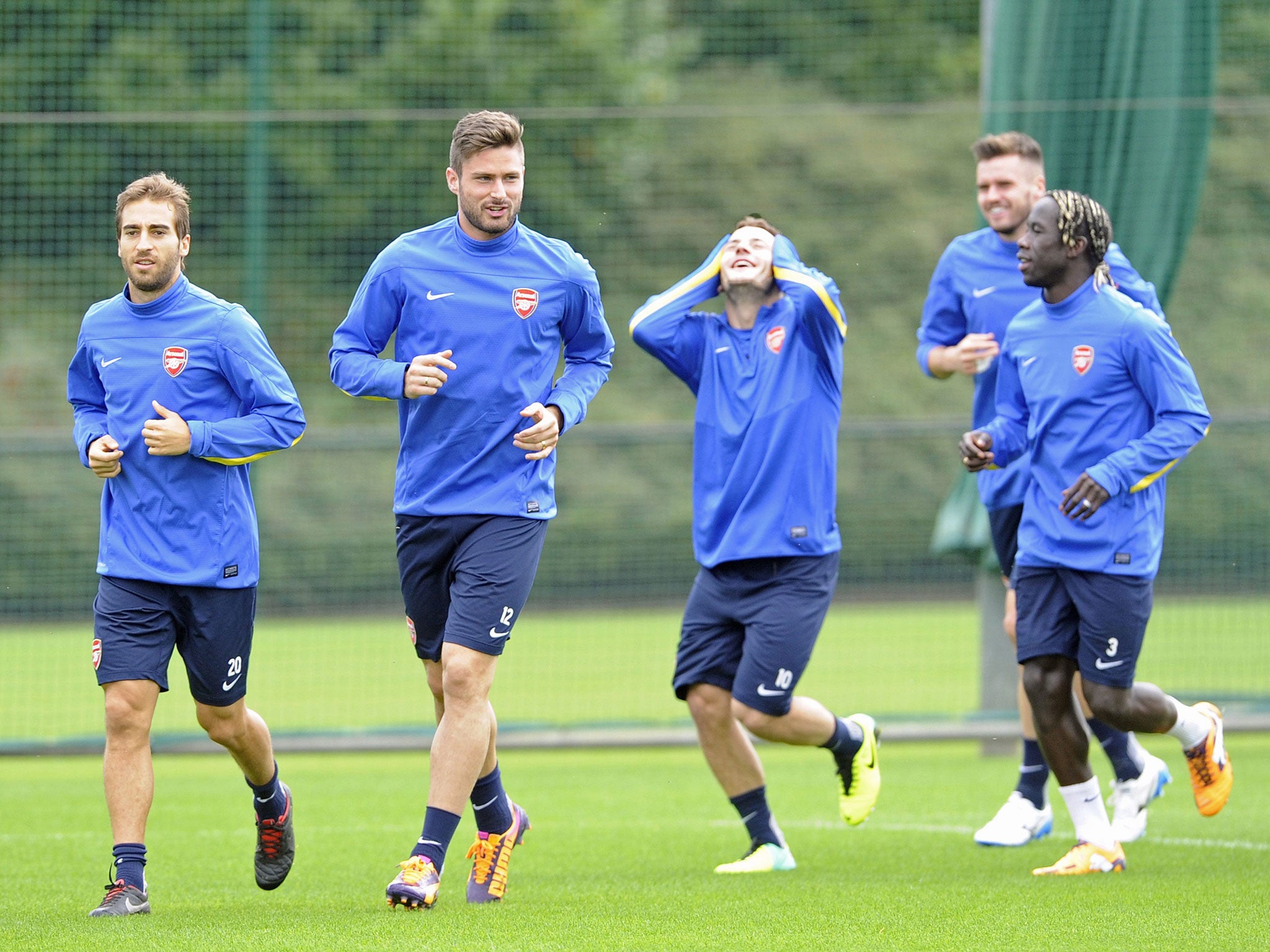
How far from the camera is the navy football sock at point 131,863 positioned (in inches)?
204

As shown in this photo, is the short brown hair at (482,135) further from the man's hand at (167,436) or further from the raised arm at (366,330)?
the man's hand at (167,436)

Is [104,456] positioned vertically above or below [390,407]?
above

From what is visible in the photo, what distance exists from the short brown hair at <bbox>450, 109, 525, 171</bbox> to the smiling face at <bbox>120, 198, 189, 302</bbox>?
36.7 inches

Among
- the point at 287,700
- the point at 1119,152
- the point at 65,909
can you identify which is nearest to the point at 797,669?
the point at 65,909

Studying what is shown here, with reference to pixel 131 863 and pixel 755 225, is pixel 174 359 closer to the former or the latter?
pixel 131 863

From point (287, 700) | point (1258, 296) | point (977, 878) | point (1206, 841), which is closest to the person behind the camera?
point (977, 878)

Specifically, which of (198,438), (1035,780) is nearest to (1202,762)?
(1035,780)

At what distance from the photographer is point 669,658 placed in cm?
1253

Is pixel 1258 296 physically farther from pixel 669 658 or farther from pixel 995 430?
pixel 995 430

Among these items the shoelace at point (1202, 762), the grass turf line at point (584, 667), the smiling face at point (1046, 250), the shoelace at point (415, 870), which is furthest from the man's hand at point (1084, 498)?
the grass turf line at point (584, 667)

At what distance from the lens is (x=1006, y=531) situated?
684cm

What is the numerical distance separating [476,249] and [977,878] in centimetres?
→ 270

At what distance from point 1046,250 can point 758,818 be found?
2261 millimetres

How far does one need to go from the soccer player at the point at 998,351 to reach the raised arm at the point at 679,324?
1.06 meters
